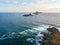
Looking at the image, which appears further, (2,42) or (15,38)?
(15,38)

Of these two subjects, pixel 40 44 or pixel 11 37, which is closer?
pixel 40 44

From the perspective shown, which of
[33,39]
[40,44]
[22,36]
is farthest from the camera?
[22,36]

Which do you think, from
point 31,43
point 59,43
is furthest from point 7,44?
point 59,43

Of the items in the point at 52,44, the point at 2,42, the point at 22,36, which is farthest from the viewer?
the point at 22,36

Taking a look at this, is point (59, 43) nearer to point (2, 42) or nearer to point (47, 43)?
point (47, 43)

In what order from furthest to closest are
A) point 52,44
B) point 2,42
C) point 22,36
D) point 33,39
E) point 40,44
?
point 22,36 < point 33,39 < point 2,42 < point 40,44 < point 52,44

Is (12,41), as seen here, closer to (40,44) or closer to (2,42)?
(2,42)

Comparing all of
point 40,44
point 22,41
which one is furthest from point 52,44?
point 22,41
